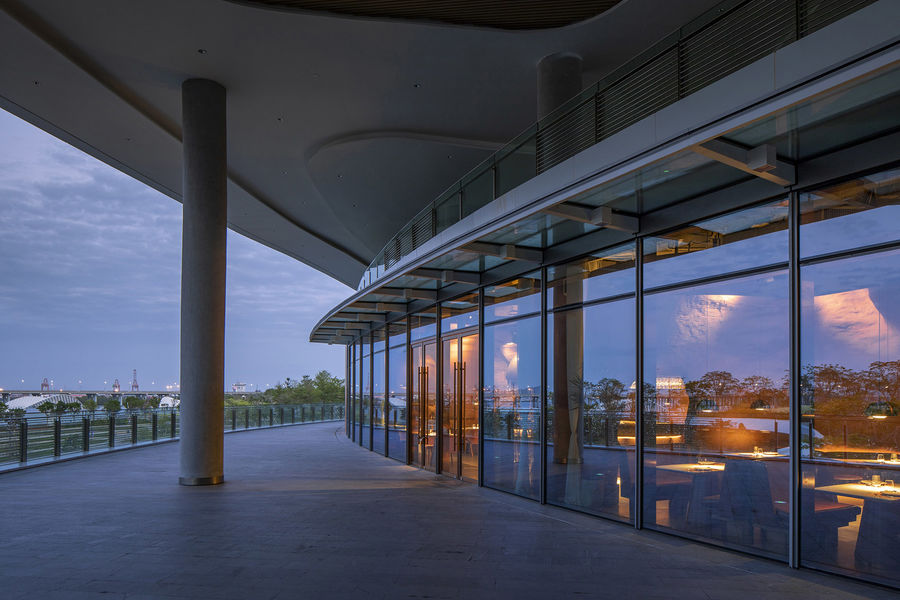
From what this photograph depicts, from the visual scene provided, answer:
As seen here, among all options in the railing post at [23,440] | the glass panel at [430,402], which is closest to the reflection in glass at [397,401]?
the glass panel at [430,402]

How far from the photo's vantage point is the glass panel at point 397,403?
17734 mm

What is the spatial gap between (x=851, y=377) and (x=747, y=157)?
2299 mm

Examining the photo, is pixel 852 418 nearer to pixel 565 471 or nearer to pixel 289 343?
pixel 565 471

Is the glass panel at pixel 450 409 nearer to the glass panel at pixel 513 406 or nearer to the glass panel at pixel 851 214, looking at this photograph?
the glass panel at pixel 513 406

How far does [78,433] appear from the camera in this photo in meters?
17.8

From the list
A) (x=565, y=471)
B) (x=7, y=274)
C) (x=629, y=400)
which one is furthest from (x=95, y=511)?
(x=7, y=274)

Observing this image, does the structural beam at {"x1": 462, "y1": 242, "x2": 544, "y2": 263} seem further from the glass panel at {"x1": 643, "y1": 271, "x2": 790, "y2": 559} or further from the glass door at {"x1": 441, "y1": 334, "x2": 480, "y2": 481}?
the glass door at {"x1": 441, "y1": 334, "x2": 480, "y2": 481}

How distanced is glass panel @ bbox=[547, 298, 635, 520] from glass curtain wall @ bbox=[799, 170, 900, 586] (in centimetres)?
264

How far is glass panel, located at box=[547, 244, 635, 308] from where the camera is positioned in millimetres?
9555

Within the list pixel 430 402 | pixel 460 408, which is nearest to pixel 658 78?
pixel 460 408

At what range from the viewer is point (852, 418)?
21.6ft

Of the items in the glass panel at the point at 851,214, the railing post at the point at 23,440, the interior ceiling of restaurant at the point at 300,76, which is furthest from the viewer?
the railing post at the point at 23,440

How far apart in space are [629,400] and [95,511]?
782cm

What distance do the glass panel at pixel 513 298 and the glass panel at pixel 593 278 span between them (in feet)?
1.45
